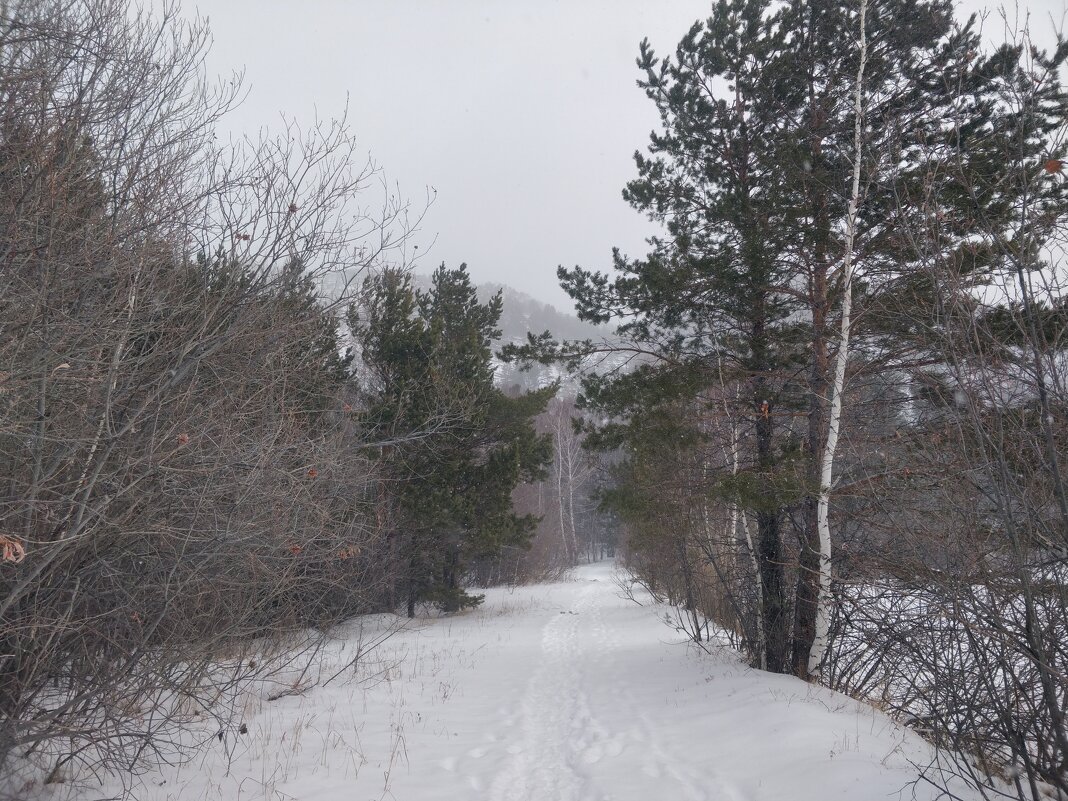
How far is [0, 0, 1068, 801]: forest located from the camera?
359 centimetres

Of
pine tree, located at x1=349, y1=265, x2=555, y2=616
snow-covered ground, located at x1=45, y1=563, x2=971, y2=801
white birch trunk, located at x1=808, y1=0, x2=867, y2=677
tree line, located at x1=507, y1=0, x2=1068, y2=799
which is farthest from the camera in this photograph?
pine tree, located at x1=349, y1=265, x2=555, y2=616

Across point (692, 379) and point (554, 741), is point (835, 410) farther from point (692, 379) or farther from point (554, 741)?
point (554, 741)

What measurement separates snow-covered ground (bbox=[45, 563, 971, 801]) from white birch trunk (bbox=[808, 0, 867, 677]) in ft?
2.15

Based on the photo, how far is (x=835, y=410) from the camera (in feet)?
23.8

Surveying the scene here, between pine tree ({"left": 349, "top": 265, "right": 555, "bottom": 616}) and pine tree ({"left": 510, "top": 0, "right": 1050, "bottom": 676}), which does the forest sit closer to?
pine tree ({"left": 510, "top": 0, "right": 1050, "bottom": 676})

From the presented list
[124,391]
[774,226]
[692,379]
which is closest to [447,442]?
[692,379]

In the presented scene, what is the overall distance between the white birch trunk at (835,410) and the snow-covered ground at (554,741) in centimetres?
66

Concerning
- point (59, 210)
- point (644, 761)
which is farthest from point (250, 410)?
point (644, 761)

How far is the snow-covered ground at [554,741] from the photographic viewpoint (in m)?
4.75

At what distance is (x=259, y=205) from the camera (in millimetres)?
5078

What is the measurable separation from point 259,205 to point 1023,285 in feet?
16.3

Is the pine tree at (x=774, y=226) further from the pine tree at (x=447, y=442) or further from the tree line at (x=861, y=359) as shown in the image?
the pine tree at (x=447, y=442)

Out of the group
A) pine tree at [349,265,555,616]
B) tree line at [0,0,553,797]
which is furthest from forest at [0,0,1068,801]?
pine tree at [349,265,555,616]

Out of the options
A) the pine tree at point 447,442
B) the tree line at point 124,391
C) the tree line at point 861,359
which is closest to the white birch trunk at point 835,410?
the tree line at point 861,359
